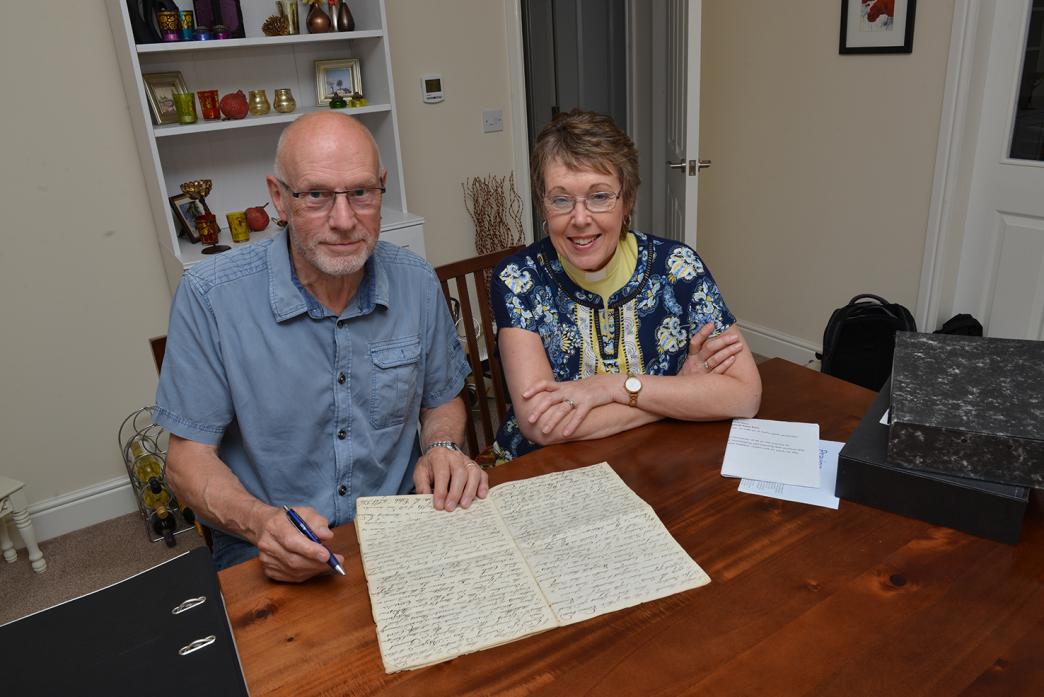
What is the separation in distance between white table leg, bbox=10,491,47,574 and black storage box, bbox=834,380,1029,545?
249 centimetres

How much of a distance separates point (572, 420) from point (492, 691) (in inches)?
23.8

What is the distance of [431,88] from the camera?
3.24m

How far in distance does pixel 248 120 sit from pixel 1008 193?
108 inches

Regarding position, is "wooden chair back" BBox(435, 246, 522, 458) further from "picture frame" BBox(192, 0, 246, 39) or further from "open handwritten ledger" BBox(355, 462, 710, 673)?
"picture frame" BBox(192, 0, 246, 39)

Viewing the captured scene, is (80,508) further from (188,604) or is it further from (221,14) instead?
(188,604)

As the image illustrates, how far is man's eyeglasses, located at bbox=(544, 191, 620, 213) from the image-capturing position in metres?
1.53

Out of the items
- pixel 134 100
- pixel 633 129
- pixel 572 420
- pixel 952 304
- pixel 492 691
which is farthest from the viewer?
pixel 633 129

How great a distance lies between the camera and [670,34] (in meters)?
3.32

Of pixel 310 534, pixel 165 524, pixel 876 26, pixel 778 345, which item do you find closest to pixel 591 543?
pixel 310 534

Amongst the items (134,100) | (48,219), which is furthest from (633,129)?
(48,219)

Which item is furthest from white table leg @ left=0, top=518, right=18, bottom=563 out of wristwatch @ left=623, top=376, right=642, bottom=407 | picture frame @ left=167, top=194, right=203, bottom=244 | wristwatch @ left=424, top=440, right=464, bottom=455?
wristwatch @ left=623, top=376, right=642, bottom=407

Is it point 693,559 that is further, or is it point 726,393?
point 726,393

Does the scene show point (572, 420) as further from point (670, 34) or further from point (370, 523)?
point (670, 34)

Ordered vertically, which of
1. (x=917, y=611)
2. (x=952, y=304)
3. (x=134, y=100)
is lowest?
(x=952, y=304)
